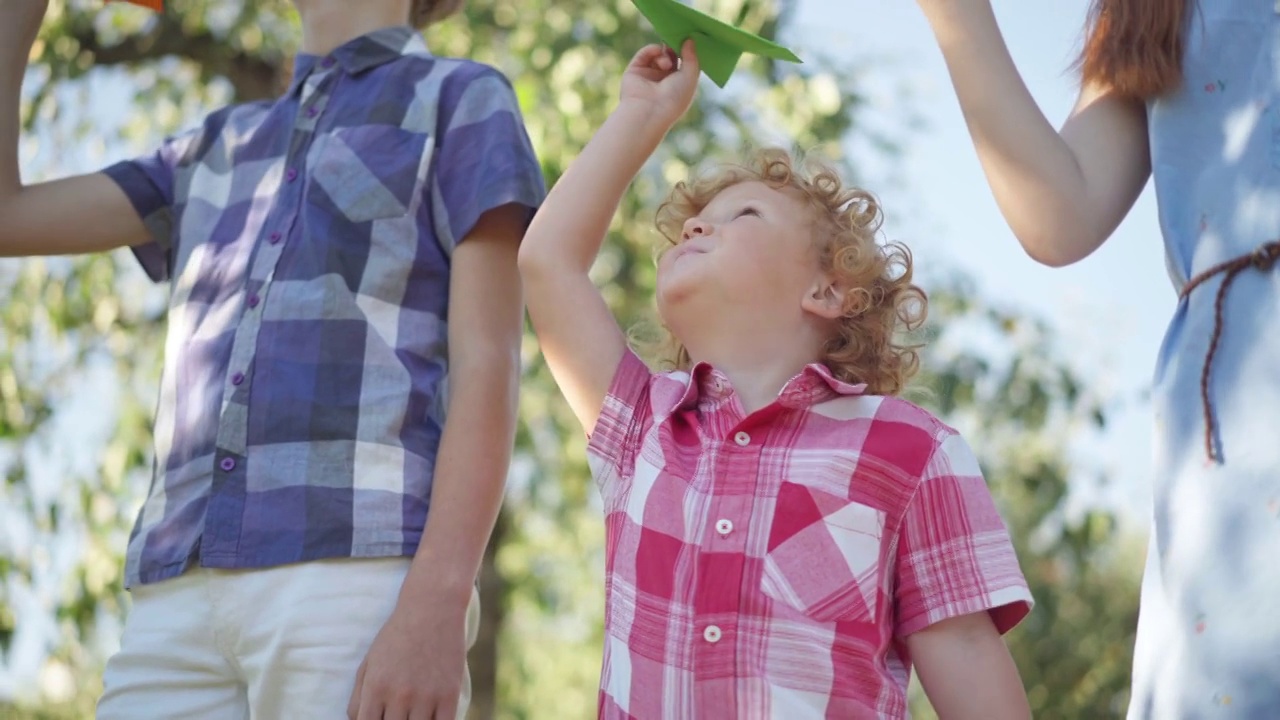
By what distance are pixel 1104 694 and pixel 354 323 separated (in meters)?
9.74

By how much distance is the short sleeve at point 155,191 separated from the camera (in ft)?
6.03

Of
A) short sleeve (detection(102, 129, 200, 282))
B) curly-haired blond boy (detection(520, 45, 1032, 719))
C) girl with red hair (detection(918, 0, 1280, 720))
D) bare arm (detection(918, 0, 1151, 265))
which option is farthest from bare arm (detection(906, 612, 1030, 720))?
short sleeve (detection(102, 129, 200, 282))

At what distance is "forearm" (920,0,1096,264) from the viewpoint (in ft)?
4.23

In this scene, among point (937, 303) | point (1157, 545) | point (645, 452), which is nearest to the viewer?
point (1157, 545)

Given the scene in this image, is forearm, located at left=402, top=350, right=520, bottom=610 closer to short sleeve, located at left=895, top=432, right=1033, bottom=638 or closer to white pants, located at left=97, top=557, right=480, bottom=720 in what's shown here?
white pants, located at left=97, top=557, right=480, bottom=720

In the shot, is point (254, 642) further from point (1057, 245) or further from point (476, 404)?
point (1057, 245)

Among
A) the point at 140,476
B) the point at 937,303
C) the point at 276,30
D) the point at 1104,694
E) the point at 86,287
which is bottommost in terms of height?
the point at 1104,694

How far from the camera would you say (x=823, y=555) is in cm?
129

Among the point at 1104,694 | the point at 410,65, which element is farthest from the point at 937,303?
the point at 1104,694

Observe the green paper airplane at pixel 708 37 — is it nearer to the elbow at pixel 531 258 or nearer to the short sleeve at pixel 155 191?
the elbow at pixel 531 258

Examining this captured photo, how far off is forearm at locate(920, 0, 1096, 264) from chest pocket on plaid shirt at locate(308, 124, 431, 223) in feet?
2.05

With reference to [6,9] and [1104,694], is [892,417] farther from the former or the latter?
[1104,694]

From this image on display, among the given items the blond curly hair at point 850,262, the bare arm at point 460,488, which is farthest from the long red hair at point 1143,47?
the bare arm at point 460,488

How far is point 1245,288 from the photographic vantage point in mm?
1189
